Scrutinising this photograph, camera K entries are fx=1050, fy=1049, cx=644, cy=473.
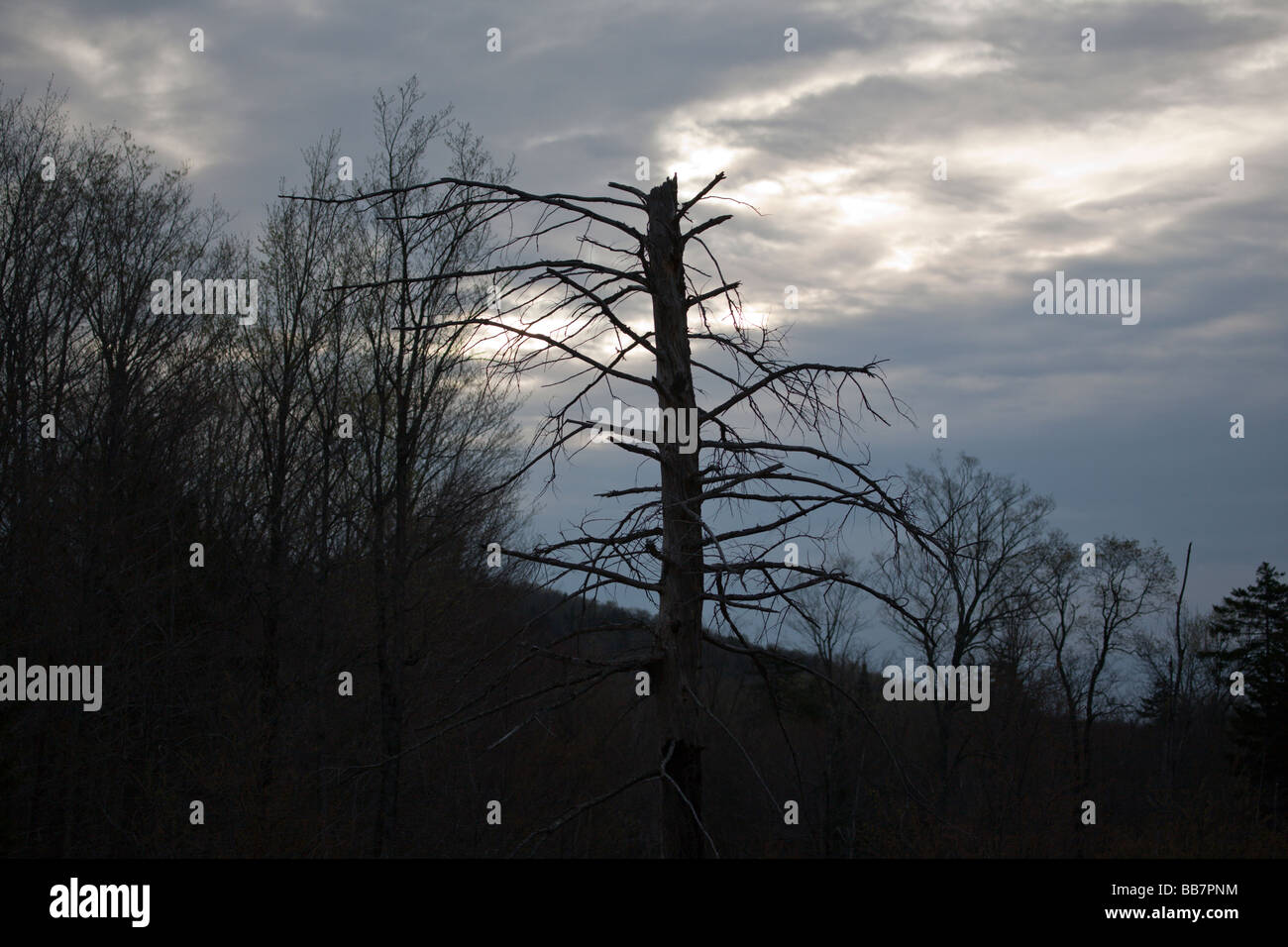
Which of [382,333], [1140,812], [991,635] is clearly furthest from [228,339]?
[1140,812]

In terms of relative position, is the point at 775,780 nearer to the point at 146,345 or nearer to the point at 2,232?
the point at 146,345

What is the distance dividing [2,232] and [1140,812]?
3881 centimetres

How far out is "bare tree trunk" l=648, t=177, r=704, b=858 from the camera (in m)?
5.45

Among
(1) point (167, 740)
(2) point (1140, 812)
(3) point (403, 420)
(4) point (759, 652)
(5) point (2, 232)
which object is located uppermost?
(5) point (2, 232)

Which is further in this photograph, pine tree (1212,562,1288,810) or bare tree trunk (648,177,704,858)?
pine tree (1212,562,1288,810)

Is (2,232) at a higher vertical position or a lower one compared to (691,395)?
higher

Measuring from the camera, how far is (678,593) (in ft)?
18.1

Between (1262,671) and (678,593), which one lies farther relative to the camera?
(1262,671)

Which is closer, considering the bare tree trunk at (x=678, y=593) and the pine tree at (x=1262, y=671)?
the bare tree trunk at (x=678, y=593)

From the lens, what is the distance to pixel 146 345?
2706 centimetres

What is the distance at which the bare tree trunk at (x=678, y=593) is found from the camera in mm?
5445
